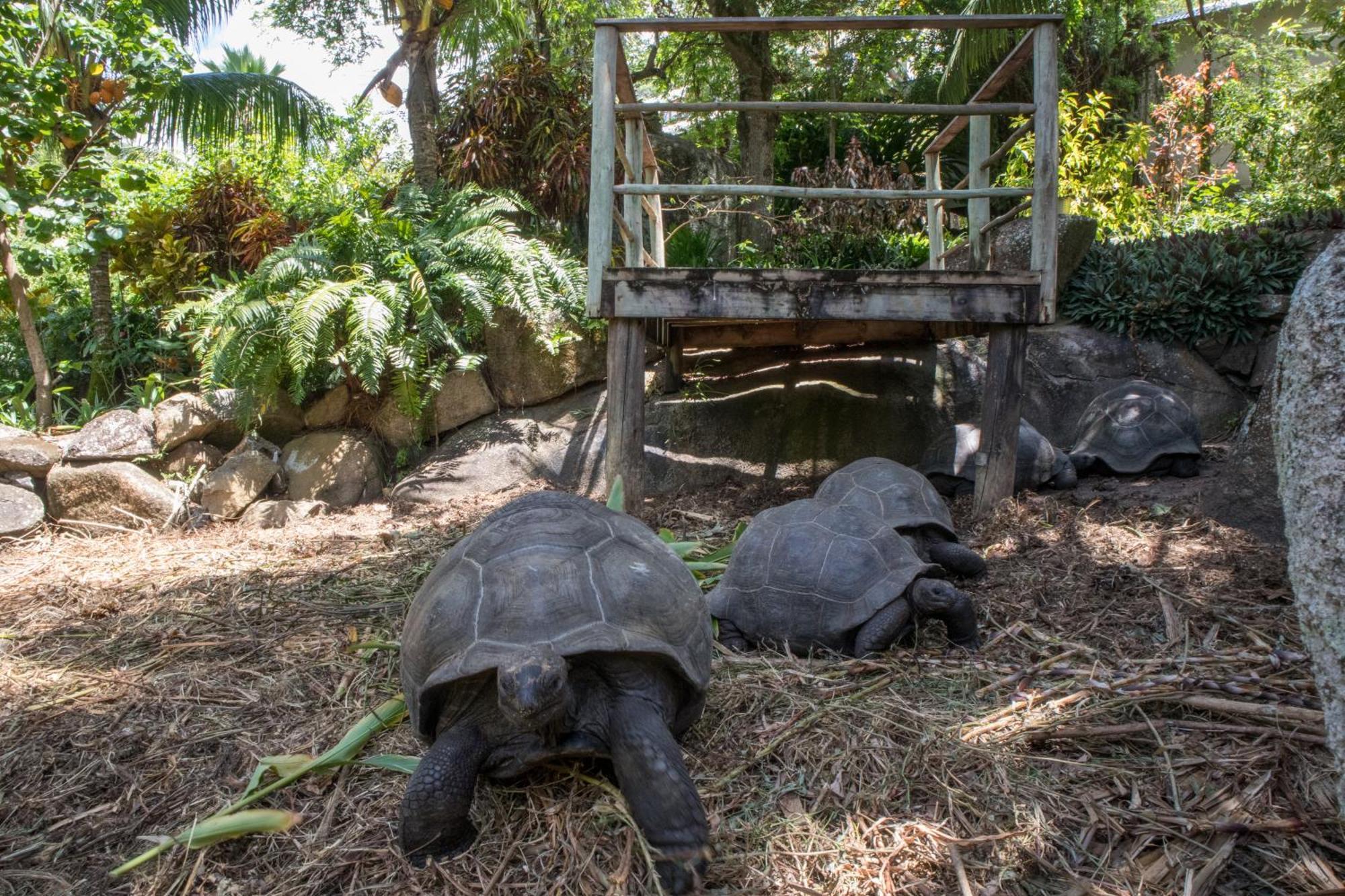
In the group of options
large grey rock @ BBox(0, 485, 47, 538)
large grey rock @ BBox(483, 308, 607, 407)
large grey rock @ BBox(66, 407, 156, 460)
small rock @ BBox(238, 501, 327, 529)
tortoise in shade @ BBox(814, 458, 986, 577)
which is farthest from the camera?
large grey rock @ BBox(483, 308, 607, 407)

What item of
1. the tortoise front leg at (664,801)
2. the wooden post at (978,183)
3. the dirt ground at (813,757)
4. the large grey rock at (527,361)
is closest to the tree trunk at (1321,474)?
the dirt ground at (813,757)

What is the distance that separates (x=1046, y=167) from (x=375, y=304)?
5.03 m

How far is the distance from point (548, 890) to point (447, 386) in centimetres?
637

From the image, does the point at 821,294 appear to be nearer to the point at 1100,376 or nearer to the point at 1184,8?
the point at 1100,376

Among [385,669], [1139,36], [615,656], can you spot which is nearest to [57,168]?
[385,669]

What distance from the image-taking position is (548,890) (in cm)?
209

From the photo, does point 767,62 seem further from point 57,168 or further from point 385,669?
point 385,669

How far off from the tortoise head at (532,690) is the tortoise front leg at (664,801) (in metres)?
0.22

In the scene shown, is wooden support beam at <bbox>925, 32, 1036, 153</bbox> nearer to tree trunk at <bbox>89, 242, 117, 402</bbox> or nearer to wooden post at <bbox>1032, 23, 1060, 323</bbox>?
wooden post at <bbox>1032, 23, 1060, 323</bbox>

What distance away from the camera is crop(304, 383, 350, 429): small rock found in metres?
7.82

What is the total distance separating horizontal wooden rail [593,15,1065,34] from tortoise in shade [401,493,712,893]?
11.9 feet

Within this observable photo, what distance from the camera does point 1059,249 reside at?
337 inches

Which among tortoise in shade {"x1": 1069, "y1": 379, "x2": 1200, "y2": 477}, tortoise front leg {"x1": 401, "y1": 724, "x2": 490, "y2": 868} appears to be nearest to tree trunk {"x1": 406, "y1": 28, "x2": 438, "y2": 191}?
tortoise in shade {"x1": 1069, "y1": 379, "x2": 1200, "y2": 477}

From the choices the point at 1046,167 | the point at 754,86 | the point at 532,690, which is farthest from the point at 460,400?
the point at 532,690
